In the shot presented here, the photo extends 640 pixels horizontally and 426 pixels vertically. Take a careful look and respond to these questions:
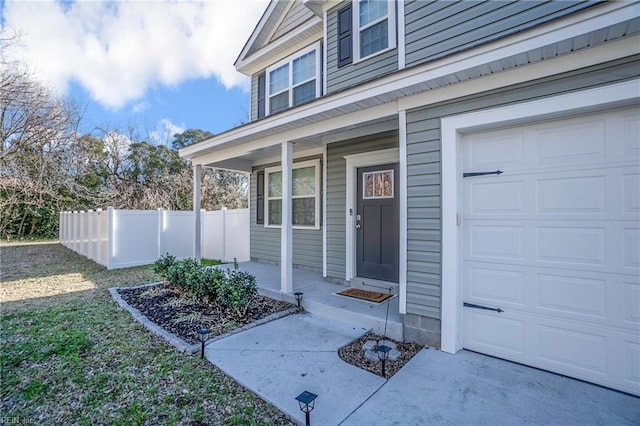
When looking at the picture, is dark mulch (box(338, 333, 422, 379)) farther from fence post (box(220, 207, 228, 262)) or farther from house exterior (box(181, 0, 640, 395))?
fence post (box(220, 207, 228, 262))

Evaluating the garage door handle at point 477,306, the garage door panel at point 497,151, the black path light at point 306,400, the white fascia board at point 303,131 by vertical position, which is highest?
the white fascia board at point 303,131

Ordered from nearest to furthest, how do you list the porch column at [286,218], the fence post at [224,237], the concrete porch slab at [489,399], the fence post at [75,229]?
the concrete porch slab at [489,399] → the porch column at [286,218] → the fence post at [224,237] → the fence post at [75,229]

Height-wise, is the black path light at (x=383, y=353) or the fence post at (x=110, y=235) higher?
the fence post at (x=110, y=235)

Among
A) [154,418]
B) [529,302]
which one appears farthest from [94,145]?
[529,302]

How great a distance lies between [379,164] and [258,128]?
197 cm

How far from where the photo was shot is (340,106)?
3.65 metres

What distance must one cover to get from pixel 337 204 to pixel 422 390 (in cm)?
342

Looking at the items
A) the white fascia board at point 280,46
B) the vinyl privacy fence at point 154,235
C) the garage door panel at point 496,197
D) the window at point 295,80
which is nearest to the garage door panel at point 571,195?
the garage door panel at point 496,197

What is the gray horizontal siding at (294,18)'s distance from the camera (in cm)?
645

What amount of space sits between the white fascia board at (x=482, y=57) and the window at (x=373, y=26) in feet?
5.72

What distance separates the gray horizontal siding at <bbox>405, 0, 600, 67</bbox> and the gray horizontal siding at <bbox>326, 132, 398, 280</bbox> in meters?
1.83

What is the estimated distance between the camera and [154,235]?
846 centimetres

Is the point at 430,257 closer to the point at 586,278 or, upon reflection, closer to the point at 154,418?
the point at 586,278

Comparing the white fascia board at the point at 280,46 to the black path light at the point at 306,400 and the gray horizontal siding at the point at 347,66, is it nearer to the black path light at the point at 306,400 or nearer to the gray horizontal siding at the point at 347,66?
the gray horizontal siding at the point at 347,66
